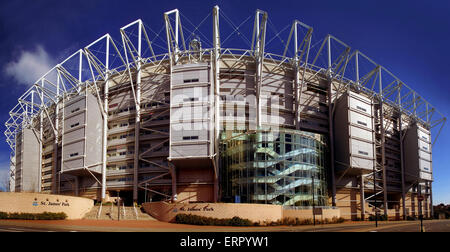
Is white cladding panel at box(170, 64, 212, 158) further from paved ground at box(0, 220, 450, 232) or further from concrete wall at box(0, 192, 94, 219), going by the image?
paved ground at box(0, 220, 450, 232)

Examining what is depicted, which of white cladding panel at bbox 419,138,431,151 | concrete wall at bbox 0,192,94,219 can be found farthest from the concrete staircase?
white cladding panel at bbox 419,138,431,151

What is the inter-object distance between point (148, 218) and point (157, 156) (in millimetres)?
19025

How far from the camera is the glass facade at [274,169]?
47594mm

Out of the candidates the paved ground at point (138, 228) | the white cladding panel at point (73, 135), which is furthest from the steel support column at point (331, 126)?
the white cladding panel at point (73, 135)

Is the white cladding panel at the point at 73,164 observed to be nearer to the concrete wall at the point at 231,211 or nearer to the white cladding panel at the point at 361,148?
the concrete wall at the point at 231,211

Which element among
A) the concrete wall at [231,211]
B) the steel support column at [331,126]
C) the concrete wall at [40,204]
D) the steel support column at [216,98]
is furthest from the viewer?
the steel support column at [331,126]

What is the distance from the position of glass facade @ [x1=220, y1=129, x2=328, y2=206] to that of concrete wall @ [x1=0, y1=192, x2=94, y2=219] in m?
22.4

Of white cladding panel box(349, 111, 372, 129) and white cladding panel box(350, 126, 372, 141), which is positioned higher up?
white cladding panel box(349, 111, 372, 129)

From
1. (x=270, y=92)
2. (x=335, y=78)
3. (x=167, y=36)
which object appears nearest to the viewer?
(x=167, y=36)

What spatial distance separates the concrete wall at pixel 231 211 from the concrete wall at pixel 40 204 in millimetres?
11709

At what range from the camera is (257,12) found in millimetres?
58969

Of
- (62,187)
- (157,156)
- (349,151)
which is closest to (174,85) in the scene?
(157,156)

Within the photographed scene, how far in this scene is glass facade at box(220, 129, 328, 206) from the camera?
1874 inches

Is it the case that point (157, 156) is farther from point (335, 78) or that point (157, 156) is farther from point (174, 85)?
point (335, 78)
